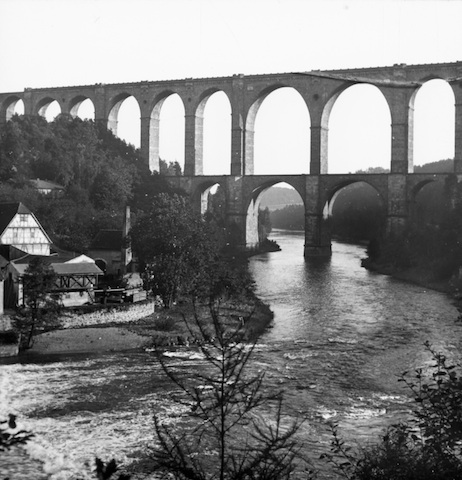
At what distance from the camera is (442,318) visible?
109ft

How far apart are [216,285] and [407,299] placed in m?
10.9

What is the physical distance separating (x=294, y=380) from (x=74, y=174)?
139 ft

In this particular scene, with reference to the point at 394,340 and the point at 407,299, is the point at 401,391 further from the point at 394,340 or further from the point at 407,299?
the point at 407,299

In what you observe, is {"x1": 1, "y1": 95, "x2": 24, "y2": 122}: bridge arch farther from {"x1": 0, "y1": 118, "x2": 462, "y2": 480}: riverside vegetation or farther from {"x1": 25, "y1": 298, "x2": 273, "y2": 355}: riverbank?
{"x1": 25, "y1": 298, "x2": 273, "y2": 355}: riverbank

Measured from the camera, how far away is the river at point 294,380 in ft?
57.9

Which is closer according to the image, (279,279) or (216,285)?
(216,285)

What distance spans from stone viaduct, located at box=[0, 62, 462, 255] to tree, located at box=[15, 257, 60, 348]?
117 ft

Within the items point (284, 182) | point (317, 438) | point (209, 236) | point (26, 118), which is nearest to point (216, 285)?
point (209, 236)

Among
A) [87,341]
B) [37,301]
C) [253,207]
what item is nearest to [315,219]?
[253,207]

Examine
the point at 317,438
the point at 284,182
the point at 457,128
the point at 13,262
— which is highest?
the point at 457,128

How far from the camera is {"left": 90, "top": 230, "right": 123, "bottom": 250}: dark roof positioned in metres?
43.8

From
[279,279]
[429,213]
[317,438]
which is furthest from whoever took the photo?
[429,213]

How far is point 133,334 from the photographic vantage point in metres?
30.0

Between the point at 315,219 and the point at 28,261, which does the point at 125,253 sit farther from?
the point at 315,219
